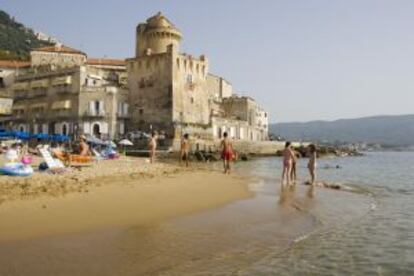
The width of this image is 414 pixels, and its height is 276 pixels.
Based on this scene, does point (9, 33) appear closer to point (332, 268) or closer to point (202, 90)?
point (202, 90)

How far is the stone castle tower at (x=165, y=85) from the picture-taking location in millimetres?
60094

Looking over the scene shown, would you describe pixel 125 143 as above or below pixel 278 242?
above

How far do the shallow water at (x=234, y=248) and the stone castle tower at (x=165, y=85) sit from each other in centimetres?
4779

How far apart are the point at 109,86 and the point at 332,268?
56.8 meters

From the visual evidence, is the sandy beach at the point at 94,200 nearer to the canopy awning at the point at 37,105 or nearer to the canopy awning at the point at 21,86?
the canopy awning at the point at 37,105

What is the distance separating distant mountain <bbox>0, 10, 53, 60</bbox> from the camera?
4348 inches

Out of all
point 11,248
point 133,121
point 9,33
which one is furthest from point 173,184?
point 9,33

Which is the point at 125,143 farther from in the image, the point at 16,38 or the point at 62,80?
the point at 16,38

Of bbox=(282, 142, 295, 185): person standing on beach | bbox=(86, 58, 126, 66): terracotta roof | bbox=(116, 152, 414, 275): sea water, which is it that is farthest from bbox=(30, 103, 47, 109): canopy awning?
bbox=(116, 152, 414, 275): sea water

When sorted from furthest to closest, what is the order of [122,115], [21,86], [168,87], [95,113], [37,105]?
[21,86] < [37,105] < [122,115] < [168,87] < [95,113]

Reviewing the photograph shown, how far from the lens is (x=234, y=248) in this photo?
7.61 metres

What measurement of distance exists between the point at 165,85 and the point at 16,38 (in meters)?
74.1

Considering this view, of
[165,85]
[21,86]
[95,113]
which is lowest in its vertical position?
[95,113]

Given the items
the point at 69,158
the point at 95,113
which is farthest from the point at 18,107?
the point at 69,158
